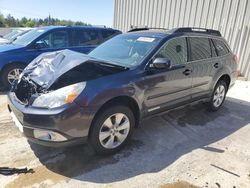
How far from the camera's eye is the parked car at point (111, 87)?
2.73 meters

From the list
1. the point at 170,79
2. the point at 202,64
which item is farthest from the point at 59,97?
the point at 202,64

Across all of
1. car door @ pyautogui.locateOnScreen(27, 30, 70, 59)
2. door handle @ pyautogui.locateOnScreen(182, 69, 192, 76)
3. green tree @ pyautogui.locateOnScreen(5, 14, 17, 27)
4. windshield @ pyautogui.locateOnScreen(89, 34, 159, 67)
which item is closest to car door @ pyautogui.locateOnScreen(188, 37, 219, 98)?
door handle @ pyautogui.locateOnScreen(182, 69, 192, 76)

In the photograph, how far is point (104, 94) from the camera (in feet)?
9.52

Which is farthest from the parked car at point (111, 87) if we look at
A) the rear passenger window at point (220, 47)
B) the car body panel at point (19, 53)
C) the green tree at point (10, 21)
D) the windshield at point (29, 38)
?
the green tree at point (10, 21)

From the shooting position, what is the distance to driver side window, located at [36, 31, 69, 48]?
6.51 meters

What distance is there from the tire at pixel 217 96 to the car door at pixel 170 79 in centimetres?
100

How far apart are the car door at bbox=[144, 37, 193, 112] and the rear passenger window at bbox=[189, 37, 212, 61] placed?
0.65 feet

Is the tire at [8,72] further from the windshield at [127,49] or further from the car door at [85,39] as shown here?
the windshield at [127,49]

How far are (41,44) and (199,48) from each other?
13.8ft

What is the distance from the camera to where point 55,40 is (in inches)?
262

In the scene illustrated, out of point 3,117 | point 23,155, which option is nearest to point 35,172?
point 23,155

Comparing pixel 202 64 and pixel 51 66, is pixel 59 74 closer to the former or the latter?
pixel 51 66

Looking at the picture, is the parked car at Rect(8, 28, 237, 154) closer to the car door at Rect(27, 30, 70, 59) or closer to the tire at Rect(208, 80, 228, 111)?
the tire at Rect(208, 80, 228, 111)

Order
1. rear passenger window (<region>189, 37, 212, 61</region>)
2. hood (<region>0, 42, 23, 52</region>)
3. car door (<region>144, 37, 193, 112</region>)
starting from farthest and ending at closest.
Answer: hood (<region>0, 42, 23, 52</region>)
rear passenger window (<region>189, 37, 212, 61</region>)
car door (<region>144, 37, 193, 112</region>)
